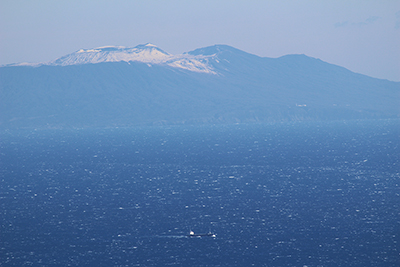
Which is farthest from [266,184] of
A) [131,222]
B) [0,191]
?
[0,191]

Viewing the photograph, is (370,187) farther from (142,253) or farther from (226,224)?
(142,253)

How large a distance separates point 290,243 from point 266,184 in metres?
60.4

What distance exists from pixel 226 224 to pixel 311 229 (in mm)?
18251

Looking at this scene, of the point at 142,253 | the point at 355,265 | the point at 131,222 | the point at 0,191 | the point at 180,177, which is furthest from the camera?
the point at 180,177

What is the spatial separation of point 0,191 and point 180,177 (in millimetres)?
57906

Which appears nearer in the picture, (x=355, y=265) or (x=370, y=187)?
(x=355, y=265)

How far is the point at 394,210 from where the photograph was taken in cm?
11719

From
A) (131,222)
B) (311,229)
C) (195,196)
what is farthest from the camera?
(195,196)

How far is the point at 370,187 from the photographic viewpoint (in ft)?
481

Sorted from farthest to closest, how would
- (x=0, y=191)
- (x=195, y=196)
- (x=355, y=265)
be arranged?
1. (x=0, y=191)
2. (x=195, y=196)
3. (x=355, y=265)

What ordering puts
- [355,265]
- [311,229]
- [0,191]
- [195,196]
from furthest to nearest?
[0,191] < [195,196] < [311,229] < [355,265]

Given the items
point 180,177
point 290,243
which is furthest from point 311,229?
A: point 180,177

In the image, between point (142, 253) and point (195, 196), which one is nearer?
point (142, 253)

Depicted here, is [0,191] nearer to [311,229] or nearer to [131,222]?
[131,222]
